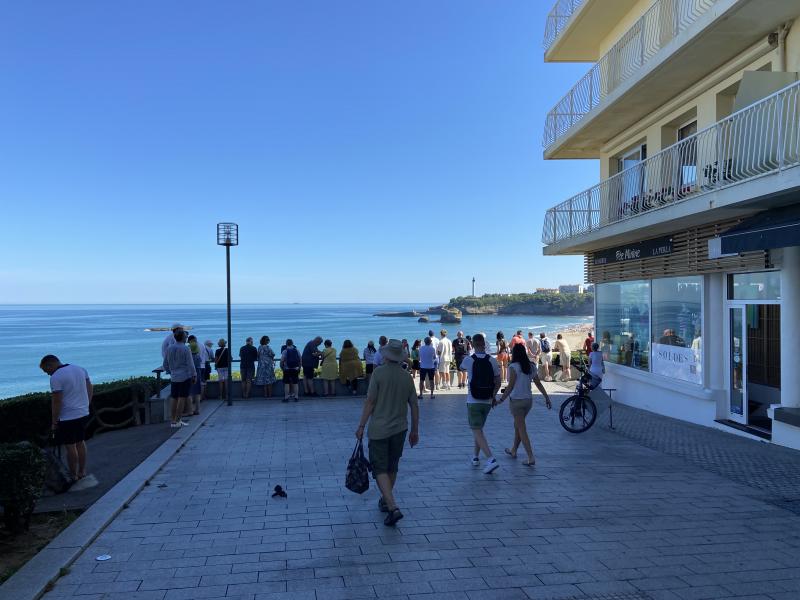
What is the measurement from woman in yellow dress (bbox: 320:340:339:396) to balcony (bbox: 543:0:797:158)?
28.1ft

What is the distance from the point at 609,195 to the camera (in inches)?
575

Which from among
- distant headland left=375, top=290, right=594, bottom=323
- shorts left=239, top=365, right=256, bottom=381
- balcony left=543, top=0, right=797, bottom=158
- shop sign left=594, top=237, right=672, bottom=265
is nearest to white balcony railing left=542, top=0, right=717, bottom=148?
balcony left=543, top=0, right=797, bottom=158

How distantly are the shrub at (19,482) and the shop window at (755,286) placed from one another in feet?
34.2

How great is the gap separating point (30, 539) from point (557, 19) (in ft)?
56.8

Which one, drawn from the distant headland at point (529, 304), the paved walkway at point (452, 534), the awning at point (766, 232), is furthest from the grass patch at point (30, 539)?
the distant headland at point (529, 304)

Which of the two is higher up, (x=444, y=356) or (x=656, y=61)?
(x=656, y=61)

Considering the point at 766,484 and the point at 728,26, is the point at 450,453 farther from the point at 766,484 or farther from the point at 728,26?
the point at 728,26

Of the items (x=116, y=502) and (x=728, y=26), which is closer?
(x=116, y=502)

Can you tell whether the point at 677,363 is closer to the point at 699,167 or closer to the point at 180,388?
the point at 699,167

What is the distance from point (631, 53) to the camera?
13.5 m

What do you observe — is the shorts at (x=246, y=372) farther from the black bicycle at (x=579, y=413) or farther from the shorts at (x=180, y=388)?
the black bicycle at (x=579, y=413)

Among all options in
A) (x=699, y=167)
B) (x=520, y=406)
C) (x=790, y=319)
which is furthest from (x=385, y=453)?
(x=699, y=167)

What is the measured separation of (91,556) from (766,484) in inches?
288

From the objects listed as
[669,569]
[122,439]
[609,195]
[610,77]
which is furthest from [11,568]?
[610,77]
